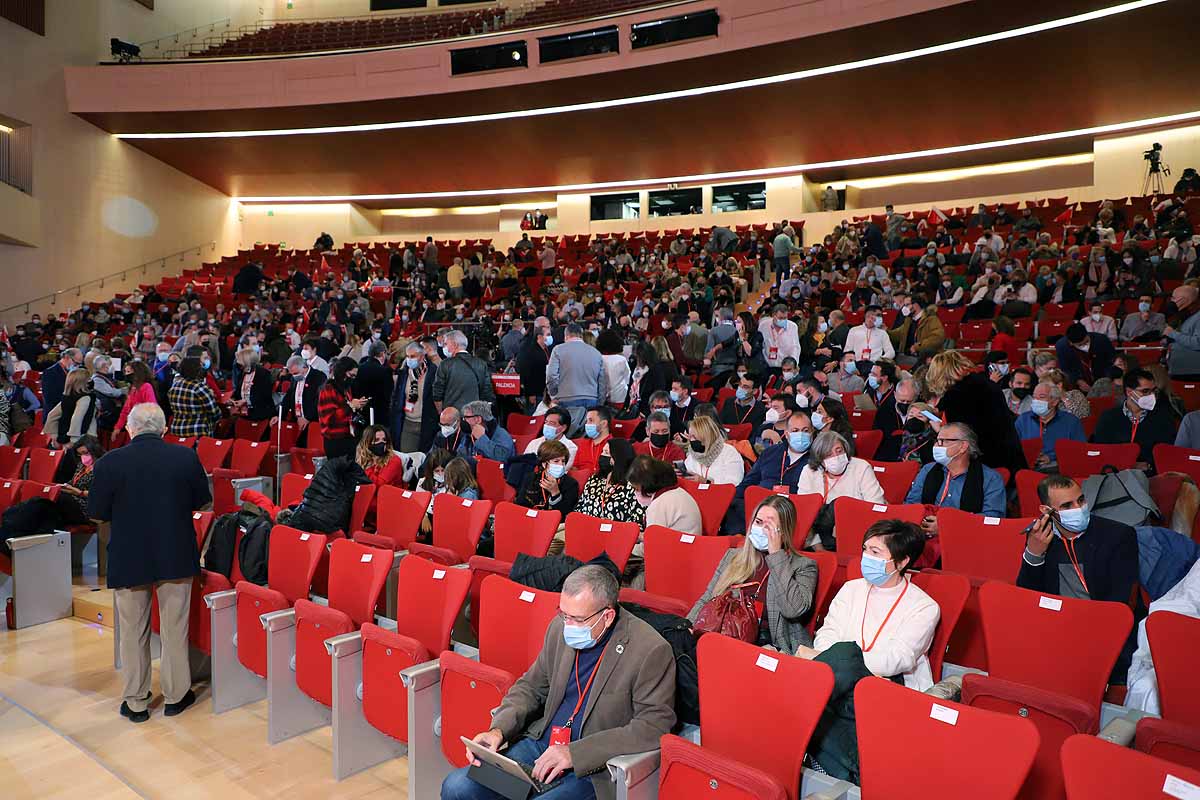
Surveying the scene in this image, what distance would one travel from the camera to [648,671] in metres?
2.69

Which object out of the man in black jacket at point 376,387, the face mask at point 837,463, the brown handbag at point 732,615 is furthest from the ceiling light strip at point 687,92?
the brown handbag at point 732,615

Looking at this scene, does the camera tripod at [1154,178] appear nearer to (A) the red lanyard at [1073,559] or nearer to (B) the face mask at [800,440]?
(B) the face mask at [800,440]

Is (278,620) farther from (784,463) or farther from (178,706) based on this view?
(784,463)

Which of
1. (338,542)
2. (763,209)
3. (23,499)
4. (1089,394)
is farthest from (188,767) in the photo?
(763,209)

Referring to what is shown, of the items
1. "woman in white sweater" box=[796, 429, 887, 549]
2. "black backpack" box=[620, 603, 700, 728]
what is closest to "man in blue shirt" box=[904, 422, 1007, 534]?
"woman in white sweater" box=[796, 429, 887, 549]

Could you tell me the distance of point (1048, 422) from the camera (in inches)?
221

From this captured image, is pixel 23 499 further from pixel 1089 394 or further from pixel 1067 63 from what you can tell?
pixel 1067 63

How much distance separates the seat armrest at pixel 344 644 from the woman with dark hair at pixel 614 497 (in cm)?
149

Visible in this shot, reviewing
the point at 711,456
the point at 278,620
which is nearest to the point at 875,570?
the point at 711,456

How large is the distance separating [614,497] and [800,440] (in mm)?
1169

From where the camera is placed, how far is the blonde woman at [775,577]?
3.24 metres

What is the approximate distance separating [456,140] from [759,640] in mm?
16936

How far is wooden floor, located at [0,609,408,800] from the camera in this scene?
11.4 feet

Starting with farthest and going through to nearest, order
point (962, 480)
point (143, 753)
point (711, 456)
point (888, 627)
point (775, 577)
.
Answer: point (711, 456), point (962, 480), point (143, 753), point (775, 577), point (888, 627)
